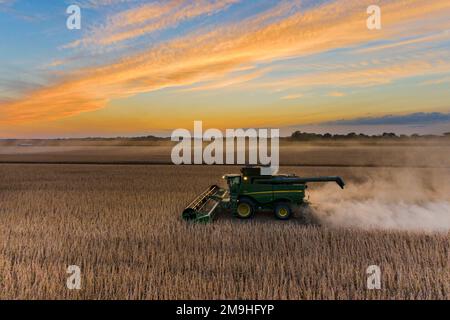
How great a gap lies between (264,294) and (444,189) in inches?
700

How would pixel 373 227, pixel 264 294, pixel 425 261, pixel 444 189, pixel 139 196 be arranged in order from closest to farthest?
pixel 264 294 → pixel 425 261 → pixel 373 227 → pixel 139 196 → pixel 444 189

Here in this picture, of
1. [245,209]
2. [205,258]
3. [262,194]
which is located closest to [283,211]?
[262,194]

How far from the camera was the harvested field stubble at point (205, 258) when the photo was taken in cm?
661

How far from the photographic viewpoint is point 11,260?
8367mm

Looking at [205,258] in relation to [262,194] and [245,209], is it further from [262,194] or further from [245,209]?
[262,194]

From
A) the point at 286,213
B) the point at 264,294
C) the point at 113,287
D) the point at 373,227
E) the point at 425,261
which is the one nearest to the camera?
the point at 264,294

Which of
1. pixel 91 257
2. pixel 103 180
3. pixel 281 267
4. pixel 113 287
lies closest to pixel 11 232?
pixel 91 257

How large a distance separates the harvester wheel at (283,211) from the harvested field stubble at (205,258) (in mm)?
610

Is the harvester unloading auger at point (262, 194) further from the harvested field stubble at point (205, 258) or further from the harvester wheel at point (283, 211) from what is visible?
the harvested field stubble at point (205, 258)

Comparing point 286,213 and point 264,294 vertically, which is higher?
point 286,213

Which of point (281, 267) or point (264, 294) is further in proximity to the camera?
point (281, 267)

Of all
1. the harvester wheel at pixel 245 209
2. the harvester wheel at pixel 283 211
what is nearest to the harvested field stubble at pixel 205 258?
the harvester wheel at pixel 245 209

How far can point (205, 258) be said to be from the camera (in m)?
8.08

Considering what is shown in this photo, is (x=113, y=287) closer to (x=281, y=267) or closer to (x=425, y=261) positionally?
(x=281, y=267)
